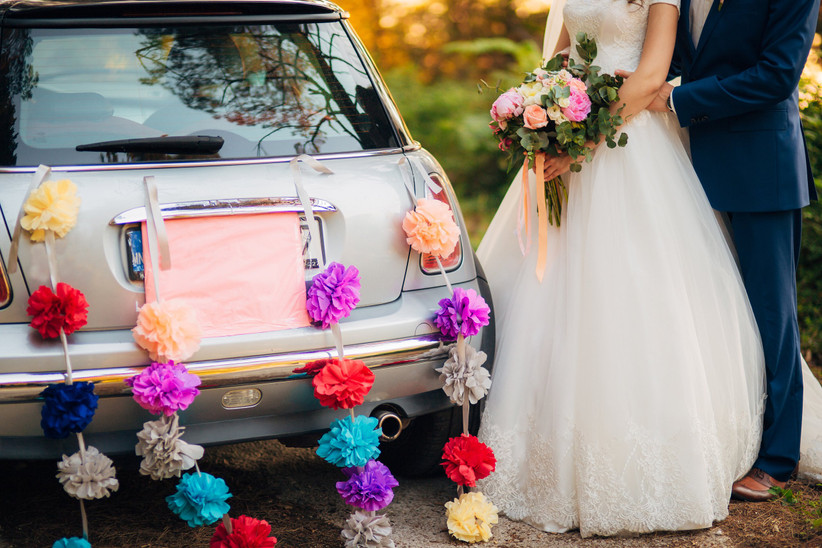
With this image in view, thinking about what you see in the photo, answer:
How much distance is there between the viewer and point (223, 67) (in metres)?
2.98

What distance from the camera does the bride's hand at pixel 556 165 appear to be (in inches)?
127

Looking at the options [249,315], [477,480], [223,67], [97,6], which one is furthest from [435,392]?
[97,6]

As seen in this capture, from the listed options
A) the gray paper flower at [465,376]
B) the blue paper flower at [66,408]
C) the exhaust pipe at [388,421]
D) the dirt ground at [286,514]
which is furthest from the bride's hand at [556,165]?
the blue paper flower at [66,408]

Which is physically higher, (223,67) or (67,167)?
(223,67)

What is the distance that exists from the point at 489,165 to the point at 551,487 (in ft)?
26.0

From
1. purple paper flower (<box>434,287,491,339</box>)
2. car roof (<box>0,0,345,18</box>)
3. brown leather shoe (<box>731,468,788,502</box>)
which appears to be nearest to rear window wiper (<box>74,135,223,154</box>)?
car roof (<box>0,0,345,18</box>)

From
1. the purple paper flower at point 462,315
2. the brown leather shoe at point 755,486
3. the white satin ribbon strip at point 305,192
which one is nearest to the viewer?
the white satin ribbon strip at point 305,192

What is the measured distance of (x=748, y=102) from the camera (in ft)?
9.71

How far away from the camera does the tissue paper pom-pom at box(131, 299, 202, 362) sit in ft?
7.97

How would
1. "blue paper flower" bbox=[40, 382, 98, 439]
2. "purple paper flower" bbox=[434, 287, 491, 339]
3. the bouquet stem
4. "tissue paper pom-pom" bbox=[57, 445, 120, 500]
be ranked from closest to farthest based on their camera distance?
1. "blue paper flower" bbox=[40, 382, 98, 439]
2. "tissue paper pom-pom" bbox=[57, 445, 120, 500]
3. "purple paper flower" bbox=[434, 287, 491, 339]
4. the bouquet stem

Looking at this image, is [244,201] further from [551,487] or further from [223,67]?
[551,487]

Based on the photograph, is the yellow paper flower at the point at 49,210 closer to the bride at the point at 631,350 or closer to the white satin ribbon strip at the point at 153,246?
the white satin ribbon strip at the point at 153,246

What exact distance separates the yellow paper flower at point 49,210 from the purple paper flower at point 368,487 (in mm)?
1206

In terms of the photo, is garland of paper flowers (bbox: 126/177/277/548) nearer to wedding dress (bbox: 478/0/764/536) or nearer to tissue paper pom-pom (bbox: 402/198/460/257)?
tissue paper pom-pom (bbox: 402/198/460/257)
